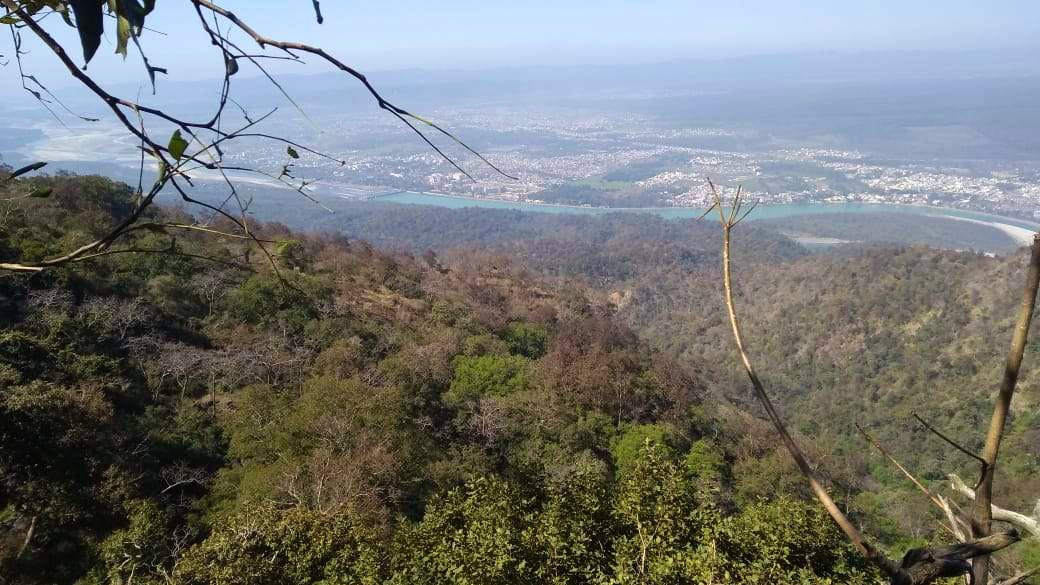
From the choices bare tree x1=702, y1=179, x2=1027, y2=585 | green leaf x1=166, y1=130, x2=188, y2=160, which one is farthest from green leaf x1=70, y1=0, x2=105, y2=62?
bare tree x1=702, y1=179, x2=1027, y2=585

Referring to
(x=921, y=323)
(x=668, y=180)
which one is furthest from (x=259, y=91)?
(x=921, y=323)

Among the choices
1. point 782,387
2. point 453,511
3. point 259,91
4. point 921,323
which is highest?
point 259,91

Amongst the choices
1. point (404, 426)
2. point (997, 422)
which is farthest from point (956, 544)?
point (404, 426)

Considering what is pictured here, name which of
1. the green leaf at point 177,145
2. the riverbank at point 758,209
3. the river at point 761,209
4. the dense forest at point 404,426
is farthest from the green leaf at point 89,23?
the river at point 761,209

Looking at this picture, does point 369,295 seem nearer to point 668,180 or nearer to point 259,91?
point 668,180

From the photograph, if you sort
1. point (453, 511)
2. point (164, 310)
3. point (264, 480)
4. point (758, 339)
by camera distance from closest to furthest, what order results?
1. point (453, 511)
2. point (264, 480)
3. point (164, 310)
4. point (758, 339)

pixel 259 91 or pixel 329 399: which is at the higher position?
pixel 259 91

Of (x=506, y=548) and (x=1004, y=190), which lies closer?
(x=506, y=548)

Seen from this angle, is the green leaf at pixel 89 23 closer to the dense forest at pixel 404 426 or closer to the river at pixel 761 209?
the dense forest at pixel 404 426
